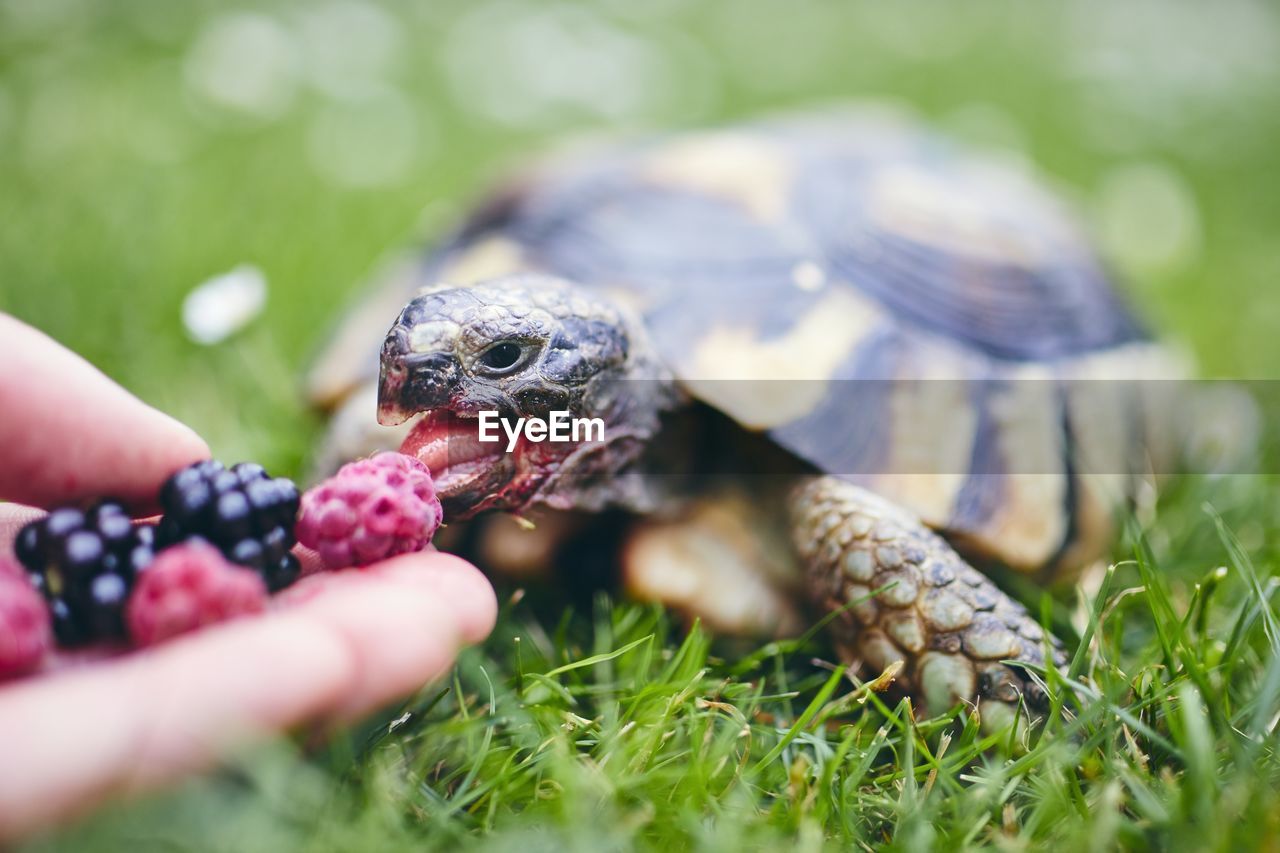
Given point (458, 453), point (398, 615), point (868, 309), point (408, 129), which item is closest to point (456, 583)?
point (398, 615)

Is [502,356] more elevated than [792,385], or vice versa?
[502,356]

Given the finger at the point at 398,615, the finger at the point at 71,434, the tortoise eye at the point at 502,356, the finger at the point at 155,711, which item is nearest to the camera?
the finger at the point at 155,711

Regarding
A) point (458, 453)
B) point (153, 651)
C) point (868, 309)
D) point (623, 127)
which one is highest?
point (623, 127)

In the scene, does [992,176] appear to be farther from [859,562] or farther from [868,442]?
[859,562]

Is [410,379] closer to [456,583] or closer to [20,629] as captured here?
[456,583]

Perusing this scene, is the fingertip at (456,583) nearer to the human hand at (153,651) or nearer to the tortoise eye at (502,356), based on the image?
the human hand at (153,651)

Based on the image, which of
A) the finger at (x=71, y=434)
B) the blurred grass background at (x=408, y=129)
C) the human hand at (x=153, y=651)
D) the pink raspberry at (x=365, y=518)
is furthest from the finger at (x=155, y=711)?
the blurred grass background at (x=408, y=129)

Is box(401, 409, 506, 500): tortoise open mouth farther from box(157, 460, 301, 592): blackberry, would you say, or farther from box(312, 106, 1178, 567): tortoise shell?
box(312, 106, 1178, 567): tortoise shell
